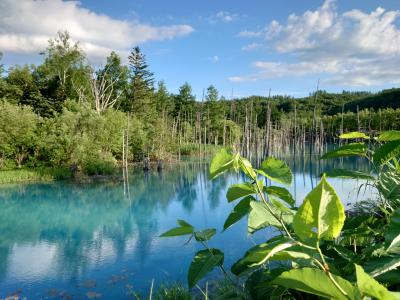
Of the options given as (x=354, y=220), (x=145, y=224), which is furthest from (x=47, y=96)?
(x=354, y=220)

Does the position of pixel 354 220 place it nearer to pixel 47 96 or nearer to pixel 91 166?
pixel 91 166

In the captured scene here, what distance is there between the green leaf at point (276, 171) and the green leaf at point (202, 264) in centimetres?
26

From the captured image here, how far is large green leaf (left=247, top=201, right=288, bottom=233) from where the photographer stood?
27.8 inches

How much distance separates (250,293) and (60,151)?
2614 centimetres

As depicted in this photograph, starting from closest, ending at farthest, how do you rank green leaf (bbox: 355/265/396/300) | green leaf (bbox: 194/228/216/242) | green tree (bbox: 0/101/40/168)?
green leaf (bbox: 355/265/396/300)
green leaf (bbox: 194/228/216/242)
green tree (bbox: 0/101/40/168)

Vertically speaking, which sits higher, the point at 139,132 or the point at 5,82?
the point at 5,82

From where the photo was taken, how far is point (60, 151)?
24812mm

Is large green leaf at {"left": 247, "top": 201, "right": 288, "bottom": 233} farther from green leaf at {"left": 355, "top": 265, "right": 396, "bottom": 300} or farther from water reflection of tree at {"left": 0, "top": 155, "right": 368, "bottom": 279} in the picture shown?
water reflection of tree at {"left": 0, "top": 155, "right": 368, "bottom": 279}

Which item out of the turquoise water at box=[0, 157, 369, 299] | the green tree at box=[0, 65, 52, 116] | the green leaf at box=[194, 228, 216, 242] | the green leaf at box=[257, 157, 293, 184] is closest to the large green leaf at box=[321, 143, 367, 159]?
the green leaf at box=[257, 157, 293, 184]

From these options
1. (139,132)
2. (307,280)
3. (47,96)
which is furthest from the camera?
(47,96)

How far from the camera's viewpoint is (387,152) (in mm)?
785

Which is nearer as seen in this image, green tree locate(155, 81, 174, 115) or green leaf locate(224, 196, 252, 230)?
green leaf locate(224, 196, 252, 230)

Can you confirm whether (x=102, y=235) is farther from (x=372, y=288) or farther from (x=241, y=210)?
(x=372, y=288)

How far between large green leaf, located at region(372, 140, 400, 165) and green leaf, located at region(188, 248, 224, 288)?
18.0 inches
